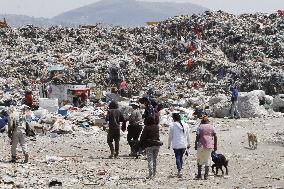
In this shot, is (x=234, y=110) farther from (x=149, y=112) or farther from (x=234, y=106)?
(x=149, y=112)

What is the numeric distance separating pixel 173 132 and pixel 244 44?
23133mm

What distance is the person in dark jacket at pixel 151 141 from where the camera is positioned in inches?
383

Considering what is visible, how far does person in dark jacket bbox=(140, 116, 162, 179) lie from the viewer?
972cm

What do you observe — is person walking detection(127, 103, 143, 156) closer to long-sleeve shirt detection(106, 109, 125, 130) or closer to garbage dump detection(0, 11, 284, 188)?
long-sleeve shirt detection(106, 109, 125, 130)

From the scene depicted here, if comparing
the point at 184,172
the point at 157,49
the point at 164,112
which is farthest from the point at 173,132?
the point at 157,49

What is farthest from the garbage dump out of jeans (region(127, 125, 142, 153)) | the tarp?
jeans (region(127, 125, 142, 153))

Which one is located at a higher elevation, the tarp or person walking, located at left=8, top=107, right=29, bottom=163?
the tarp

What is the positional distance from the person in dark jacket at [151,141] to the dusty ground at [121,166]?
367 mm

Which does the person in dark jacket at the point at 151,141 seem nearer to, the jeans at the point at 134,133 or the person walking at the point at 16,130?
the person walking at the point at 16,130

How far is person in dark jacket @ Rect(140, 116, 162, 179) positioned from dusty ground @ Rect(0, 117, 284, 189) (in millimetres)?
367

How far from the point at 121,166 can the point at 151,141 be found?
1.92m

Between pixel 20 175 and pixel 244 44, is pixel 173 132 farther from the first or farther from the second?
pixel 244 44

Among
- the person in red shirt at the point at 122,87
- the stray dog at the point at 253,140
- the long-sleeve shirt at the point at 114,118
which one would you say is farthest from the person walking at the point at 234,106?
the long-sleeve shirt at the point at 114,118

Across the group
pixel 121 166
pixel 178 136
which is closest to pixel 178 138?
pixel 178 136
